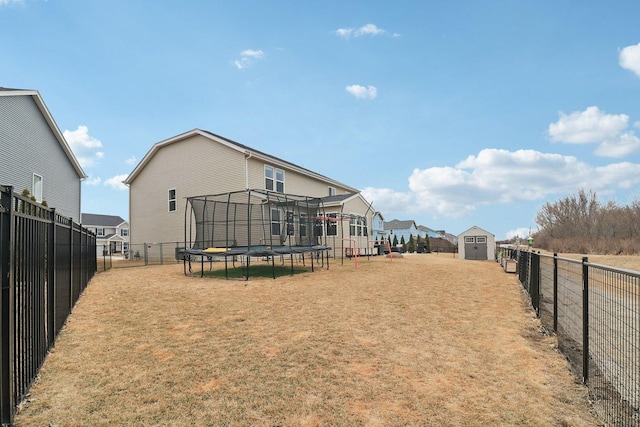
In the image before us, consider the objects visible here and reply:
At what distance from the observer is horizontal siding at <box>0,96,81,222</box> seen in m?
13.4

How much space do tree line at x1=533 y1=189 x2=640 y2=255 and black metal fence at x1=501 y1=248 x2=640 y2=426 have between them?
1311 inches

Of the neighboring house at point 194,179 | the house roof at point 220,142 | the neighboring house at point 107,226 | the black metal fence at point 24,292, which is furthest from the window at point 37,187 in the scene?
the neighboring house at point 107,226

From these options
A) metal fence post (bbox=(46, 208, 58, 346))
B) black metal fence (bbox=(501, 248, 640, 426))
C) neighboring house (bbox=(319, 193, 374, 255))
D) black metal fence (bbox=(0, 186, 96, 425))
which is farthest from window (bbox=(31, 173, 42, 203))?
black metal fence (bbox=(501, 248, 640, 426))

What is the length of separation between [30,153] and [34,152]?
1.47 ft

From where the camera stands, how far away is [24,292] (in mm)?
3281

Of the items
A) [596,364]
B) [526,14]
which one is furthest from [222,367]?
[526,14]

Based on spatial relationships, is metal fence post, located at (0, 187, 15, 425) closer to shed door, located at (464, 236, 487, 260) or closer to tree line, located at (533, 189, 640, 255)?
shed door, located at (464, 236, 487, 260)

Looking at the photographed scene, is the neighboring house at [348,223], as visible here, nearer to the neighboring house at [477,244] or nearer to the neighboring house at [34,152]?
the neighboring house at [477,244]

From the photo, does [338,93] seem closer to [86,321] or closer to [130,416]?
[86,321]

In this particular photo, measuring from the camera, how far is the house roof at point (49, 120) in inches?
529

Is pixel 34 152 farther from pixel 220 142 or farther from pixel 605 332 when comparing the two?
pixel 605 332

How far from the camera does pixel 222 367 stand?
3.96 meters

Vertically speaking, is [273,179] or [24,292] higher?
[273,179]

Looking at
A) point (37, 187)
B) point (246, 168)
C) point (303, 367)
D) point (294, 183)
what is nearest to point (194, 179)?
point (246, 168)
